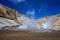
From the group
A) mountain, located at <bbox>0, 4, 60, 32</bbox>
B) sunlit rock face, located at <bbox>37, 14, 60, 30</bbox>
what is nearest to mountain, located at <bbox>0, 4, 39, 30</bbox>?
mountain, located at <bbox>0, 4, 60, 32</bbox>

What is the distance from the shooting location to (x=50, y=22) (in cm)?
469

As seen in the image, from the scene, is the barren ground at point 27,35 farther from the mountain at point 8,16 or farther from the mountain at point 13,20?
the mountain at point 8,16

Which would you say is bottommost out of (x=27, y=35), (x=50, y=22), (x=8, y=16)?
(x=27, y=35)

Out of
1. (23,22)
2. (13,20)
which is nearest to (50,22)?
(23,22)

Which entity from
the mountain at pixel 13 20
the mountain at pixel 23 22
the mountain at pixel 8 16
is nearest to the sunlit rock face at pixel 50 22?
the mountain at pixel 23 22

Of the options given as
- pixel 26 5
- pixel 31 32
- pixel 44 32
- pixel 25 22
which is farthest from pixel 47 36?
pixel 26 5

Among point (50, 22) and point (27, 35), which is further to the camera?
point (50, 22)

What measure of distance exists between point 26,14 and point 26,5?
0.92ft

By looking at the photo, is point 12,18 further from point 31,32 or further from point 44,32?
point 44,32

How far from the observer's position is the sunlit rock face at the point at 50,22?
182 inches

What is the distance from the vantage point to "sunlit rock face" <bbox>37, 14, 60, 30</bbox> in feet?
15.1

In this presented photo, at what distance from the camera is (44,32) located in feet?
14.6

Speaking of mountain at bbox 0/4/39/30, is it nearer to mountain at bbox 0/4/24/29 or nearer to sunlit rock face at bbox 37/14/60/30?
mountain at bbox 0/4/24/29

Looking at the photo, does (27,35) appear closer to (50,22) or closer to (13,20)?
(13,20)
